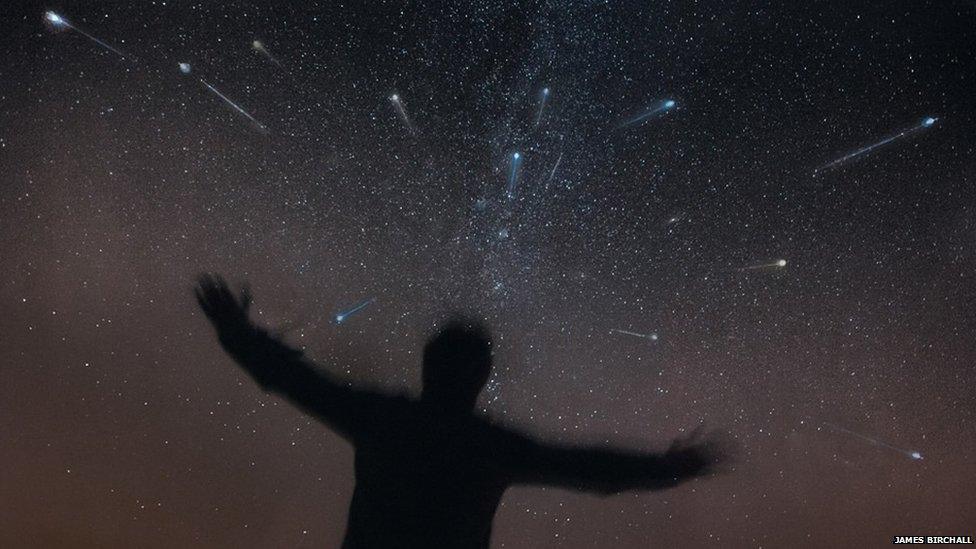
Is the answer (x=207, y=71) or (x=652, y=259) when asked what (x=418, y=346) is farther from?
(x=207, y=71)

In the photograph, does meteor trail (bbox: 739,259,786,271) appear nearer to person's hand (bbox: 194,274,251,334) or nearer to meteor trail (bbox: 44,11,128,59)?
person's hand (bbox: 194,274,251,334)

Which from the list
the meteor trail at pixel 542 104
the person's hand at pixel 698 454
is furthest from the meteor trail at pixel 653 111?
the person's hand at pixel 698 454

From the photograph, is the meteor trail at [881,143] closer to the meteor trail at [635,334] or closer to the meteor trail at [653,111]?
the meteor trail at [653,111]

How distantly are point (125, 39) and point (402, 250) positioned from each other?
1.70 feet

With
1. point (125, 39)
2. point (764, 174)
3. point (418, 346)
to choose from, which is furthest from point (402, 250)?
point (764, 174)

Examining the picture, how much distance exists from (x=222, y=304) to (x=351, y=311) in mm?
197

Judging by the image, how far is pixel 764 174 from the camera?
125 cm

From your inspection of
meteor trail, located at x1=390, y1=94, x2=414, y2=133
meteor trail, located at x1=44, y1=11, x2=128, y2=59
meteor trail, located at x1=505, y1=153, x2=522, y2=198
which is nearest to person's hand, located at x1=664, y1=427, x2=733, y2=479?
meteor trail, located at x1=505, y1=153, x2=522, y2=198

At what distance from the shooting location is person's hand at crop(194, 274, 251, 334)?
1106mm

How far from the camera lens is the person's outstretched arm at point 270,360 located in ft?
3.64

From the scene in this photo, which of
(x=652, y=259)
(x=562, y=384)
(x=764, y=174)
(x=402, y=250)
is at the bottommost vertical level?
(x=562, y=384)

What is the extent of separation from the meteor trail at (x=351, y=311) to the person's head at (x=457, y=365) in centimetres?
12

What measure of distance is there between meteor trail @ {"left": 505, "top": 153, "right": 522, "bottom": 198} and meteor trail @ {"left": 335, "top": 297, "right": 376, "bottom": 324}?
279 millimetres

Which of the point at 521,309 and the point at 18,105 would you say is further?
the point at 521,309
